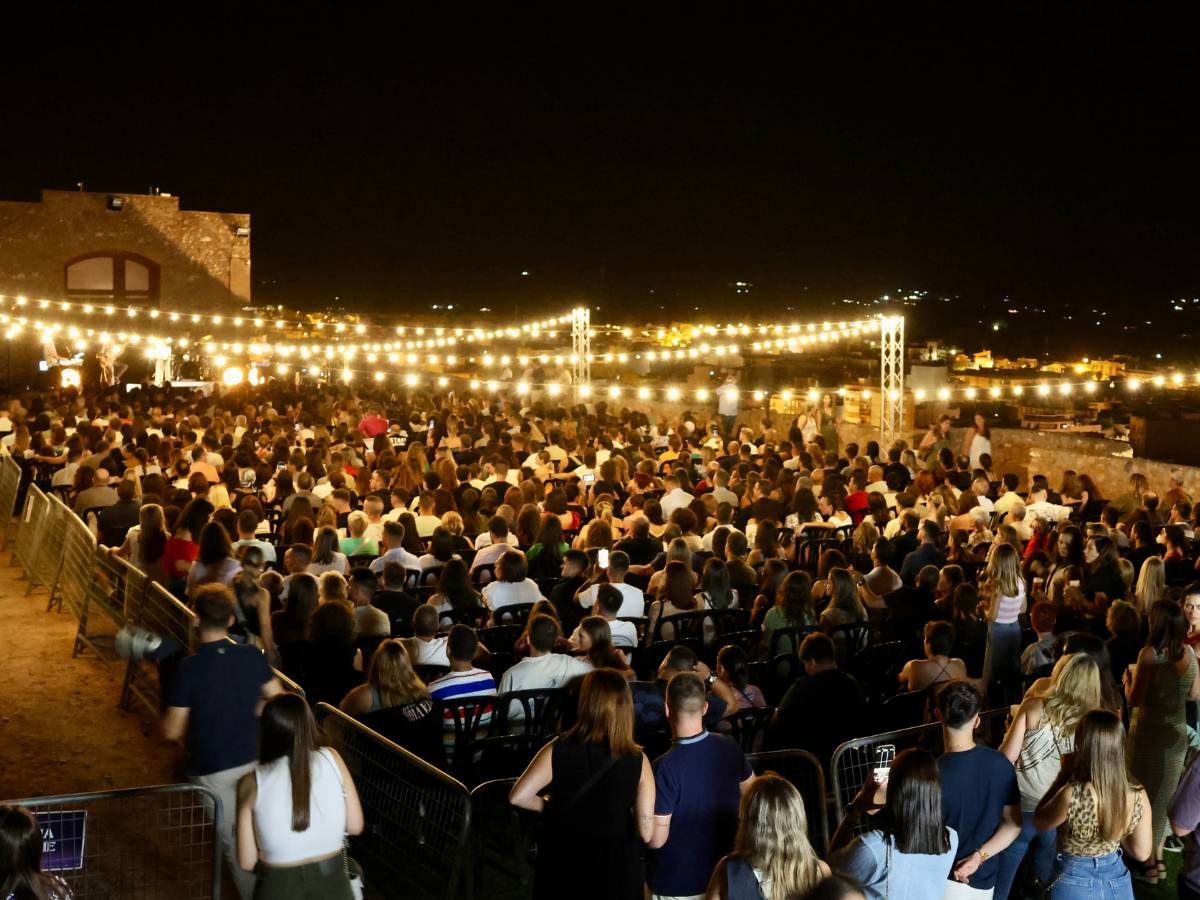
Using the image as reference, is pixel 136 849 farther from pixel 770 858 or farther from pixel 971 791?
pixel 971 791

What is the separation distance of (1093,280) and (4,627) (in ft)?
352

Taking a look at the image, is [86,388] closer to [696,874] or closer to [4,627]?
[4,627]

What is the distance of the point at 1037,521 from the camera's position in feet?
32.9

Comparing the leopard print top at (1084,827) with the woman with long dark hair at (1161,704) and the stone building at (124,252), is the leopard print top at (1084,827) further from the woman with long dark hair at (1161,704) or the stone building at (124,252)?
the stone building at (124,252)

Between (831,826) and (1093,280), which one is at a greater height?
(1093,280)

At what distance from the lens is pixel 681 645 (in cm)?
633

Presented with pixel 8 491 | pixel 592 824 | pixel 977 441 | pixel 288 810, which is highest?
pixel 977 441

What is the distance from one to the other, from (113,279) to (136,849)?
27717 millimetres

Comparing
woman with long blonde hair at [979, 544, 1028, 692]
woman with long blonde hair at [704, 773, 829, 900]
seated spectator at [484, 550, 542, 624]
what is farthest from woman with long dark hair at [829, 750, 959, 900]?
seated spectator at [484, 550, 542, 624]

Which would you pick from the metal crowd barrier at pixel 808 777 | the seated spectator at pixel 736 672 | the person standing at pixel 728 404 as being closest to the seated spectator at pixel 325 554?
the seated spectator at pixel 736 672

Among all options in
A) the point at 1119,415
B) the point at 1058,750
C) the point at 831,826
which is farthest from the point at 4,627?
the point at 1119,415

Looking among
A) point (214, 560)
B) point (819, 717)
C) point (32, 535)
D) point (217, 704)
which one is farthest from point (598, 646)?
point (32, 535)

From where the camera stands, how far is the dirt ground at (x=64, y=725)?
6.31 meters

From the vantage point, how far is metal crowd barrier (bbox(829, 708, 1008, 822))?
4.95 meters
